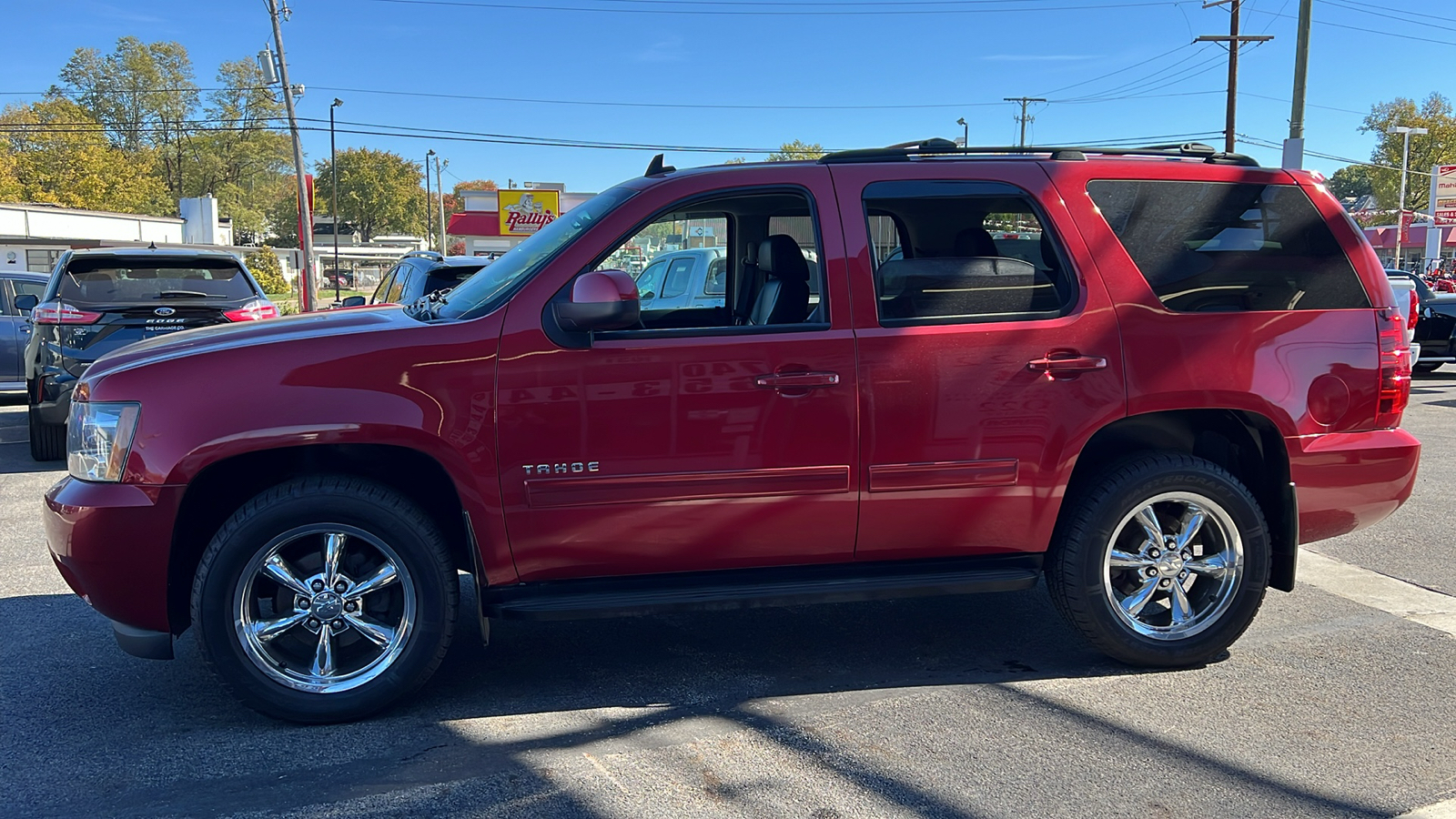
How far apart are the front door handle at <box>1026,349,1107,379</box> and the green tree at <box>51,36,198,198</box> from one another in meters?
93.4

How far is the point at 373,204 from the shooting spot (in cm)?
11062

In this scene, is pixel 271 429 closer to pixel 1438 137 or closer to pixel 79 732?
pixel 79 732

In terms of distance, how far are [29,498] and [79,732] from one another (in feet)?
15.3

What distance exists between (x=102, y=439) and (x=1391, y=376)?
4829mm

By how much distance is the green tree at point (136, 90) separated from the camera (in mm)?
81500

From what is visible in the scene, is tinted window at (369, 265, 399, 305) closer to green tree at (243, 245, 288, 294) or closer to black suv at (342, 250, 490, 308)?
black suv at (342, 250, 490, 308)

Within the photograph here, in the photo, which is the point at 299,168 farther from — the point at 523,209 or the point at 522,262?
the point at 522,262

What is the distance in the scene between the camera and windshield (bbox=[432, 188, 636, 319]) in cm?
382

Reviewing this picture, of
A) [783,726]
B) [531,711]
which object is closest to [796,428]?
[783,726]

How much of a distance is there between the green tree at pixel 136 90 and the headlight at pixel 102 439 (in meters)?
92.1

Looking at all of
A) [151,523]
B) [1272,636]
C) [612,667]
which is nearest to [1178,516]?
[1272,636]

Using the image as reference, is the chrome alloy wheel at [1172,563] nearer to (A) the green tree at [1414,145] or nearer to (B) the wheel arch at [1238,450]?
(B) the wheel arch at [1238,450]

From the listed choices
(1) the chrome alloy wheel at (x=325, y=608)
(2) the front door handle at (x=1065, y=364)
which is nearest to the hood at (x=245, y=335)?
(1) the chrome alloy wheel at (x=325, y=608)

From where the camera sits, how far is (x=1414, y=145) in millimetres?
69750
